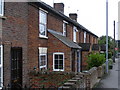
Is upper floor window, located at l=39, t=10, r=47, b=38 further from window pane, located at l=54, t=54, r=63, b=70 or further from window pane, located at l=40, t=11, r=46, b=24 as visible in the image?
window pane, located at l=54, t=54, r=63, b=70

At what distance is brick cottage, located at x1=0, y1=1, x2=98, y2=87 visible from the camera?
8.70 metres

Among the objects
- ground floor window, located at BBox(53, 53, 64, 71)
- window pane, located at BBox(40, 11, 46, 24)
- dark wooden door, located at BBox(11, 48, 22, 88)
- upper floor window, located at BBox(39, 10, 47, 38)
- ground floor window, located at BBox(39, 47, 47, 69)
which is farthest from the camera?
ground floor window, located at BBox(53, 53, 64, 71)

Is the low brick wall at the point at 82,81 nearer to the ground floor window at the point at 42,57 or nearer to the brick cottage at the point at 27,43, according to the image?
the brick cottage at the point at 27,43

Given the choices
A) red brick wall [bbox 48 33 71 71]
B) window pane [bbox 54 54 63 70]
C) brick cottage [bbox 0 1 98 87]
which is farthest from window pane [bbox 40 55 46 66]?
window pane [bbox 54 54 63 70]

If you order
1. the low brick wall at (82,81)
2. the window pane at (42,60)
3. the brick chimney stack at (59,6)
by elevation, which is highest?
the brick chimney stack at (59,6)

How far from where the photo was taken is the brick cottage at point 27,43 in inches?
342

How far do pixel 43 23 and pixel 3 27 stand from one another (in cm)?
526

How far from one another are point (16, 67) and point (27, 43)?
165 cm

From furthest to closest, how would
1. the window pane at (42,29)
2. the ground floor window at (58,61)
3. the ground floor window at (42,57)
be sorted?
the ground floor window at (58,61) → the window pane at (42,29) → the ground floor window at (42,57)

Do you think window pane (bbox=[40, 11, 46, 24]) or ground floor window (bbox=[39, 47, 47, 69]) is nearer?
ground floor window (bbox=[39, 47, 47, 69])

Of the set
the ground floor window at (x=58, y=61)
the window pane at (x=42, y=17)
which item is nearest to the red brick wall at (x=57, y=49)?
the ground floor window at (x=58, y=61)

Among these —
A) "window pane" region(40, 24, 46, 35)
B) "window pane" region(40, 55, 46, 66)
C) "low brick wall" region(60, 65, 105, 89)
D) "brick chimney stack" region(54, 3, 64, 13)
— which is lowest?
"low brick wall" region(60, 65, 105, 89)

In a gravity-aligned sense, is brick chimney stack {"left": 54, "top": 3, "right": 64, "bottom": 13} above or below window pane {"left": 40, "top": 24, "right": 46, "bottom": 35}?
above

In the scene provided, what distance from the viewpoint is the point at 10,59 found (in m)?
8.91
